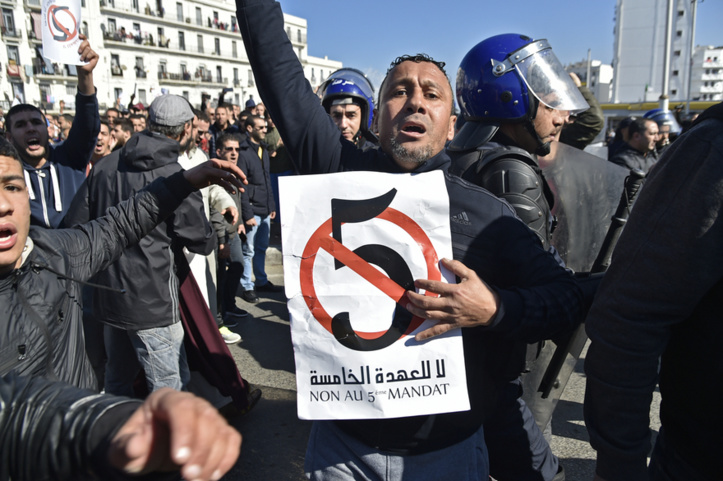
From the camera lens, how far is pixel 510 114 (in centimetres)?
235

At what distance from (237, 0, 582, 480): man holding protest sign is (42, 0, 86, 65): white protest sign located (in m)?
2.79

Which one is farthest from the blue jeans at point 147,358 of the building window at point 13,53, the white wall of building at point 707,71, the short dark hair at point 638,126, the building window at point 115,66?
the white wall of building at point 707,71

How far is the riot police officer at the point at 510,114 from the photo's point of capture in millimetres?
1988

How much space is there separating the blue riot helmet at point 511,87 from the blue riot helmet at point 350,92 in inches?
77.2

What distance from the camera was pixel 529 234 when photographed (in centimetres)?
160

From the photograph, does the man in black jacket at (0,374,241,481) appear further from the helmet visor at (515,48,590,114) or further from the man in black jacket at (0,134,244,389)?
the helmet visor at (515,48,590,114)

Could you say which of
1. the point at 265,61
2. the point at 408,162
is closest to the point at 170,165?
the point at 265,61

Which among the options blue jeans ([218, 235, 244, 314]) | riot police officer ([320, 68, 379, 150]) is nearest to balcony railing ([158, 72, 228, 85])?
blue jeans ([218, 235, 244, 314])

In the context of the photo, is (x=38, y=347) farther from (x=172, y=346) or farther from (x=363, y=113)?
(x=363, y=113)

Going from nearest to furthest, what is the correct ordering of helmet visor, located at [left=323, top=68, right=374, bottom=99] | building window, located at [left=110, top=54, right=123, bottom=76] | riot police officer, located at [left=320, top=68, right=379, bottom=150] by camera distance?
riot police officer, located at [left=320, top=68, right=379, bottom=150]
helmet visor, located at [left=323, top=68, right=374, bottom=99]
building window, located at [left=110, top=54, right=123, bottom=76]

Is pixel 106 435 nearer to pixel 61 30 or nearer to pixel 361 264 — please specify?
pixel 361 264

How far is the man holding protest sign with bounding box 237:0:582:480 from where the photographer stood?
1.47 metres

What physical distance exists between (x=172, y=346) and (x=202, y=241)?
64 cm

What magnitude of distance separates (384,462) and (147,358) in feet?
6.47
